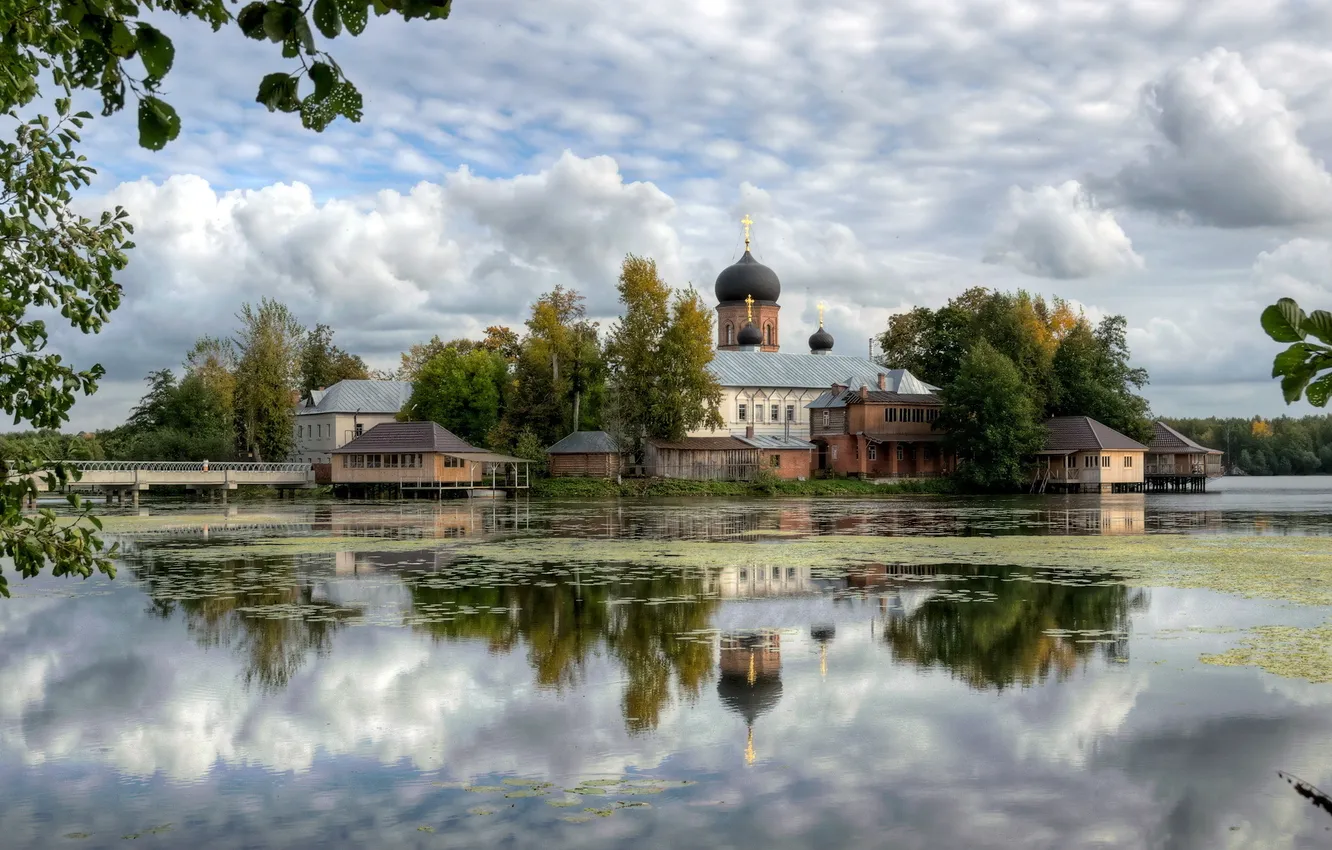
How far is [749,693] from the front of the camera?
10156 millimetres

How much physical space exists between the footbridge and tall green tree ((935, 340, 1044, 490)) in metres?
36.4

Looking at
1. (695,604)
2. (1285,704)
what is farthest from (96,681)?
(1285,704)

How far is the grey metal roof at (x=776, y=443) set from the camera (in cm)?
7112

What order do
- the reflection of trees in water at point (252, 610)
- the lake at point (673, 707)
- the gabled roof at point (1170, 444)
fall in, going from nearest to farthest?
1. the lake at point (673, 707)
2. the reflection of trees in water at point (252, 610)
3. the gabled roof at point (1170, 444)

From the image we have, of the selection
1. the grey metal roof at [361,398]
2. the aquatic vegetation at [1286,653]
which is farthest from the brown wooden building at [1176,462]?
the aquatic vegetation at [1286,653]

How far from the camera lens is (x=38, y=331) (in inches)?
239

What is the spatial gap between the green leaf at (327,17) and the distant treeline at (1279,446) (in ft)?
463

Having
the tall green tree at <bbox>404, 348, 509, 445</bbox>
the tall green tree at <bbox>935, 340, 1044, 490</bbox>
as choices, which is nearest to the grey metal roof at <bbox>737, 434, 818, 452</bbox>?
the tall green tree at <bbox>935, 340, 1044, 490</bbox>

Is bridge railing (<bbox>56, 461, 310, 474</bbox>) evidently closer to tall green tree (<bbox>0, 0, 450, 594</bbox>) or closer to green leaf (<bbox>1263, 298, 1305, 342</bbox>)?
tall green tree (<bbox>0, 0, 450, 594</bbox>)

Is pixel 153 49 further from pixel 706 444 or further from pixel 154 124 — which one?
pixel 706 444

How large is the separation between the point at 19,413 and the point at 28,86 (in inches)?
62.0

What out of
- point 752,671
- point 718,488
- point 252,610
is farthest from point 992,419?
point 752,671

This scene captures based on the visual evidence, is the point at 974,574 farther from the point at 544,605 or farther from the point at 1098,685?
the point at 1098,685

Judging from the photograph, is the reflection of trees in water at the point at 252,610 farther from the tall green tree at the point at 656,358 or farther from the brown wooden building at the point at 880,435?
the brown wooden building at the point at 880,435
